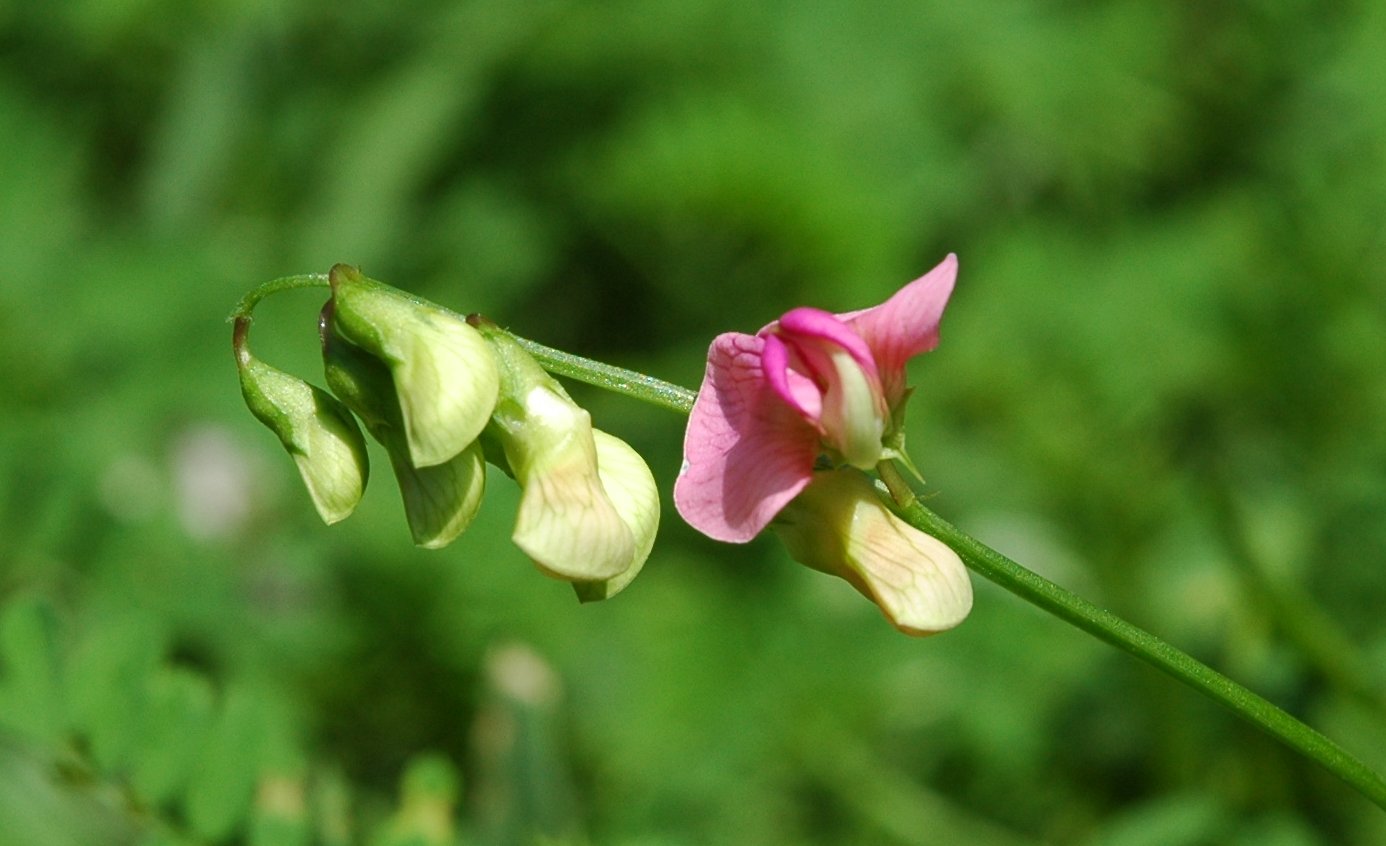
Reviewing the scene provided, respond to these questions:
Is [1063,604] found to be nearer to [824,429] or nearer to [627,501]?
[824,429]

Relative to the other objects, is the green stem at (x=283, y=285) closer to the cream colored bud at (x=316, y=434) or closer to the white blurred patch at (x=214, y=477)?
the cream colored bud at (x=316, y=434)

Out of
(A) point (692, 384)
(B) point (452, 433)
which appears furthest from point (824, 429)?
(A) point (692, 384)

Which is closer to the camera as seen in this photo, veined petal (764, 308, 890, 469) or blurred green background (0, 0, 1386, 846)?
veined petal (764, 308, 890, 469)

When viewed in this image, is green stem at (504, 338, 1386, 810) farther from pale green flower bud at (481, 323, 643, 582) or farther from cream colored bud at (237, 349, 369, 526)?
cream colored bud at (237, 349, 369, 526)

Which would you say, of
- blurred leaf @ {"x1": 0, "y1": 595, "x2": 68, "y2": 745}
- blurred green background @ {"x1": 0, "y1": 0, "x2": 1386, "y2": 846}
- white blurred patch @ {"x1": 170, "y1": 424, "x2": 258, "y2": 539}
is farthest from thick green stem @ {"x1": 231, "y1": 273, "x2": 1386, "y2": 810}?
white blurred patch @ {"x1": 170, "y1": 424, "x2": 258, "y2": 539}

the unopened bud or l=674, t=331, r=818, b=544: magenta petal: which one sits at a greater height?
l=674, t=331, r=818, b=544: magenta petal

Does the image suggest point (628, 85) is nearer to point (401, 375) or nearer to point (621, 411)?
point (621, 411)
